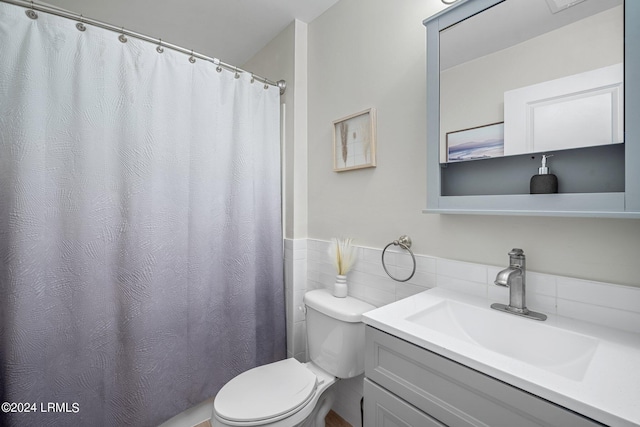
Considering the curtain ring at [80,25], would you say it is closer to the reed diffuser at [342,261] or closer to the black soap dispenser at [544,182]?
the reed diffuser at [342,261]

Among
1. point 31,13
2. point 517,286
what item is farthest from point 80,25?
point 517,286

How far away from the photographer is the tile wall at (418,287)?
32.7 inches

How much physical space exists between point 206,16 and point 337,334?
203cm

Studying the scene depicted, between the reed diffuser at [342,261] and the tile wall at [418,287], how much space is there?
5 cm

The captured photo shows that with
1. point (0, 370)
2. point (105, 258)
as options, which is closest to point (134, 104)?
point (105, 258)

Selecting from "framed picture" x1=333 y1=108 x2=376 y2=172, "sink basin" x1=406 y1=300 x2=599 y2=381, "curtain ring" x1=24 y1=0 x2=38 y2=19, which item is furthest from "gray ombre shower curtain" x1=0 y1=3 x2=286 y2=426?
"sink basin" x1=406 y1=300 x2=599 y2=381

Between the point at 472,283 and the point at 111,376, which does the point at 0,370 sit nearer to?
the point at 111,376

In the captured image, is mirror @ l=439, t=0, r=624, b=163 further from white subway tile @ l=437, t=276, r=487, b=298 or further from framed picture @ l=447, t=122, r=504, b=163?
white subway tile @ l=437, t=276, r=487, b=298

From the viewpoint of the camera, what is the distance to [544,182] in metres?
0.89

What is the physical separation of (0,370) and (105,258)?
509 mm

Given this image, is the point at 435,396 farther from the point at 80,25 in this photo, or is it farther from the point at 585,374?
the point at 80,25

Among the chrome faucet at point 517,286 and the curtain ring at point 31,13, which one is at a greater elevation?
the curtain ring at point 31,13

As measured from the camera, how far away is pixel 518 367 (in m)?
0.63

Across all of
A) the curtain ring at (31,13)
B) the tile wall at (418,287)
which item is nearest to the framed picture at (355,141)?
the tile wall at (418,287)
